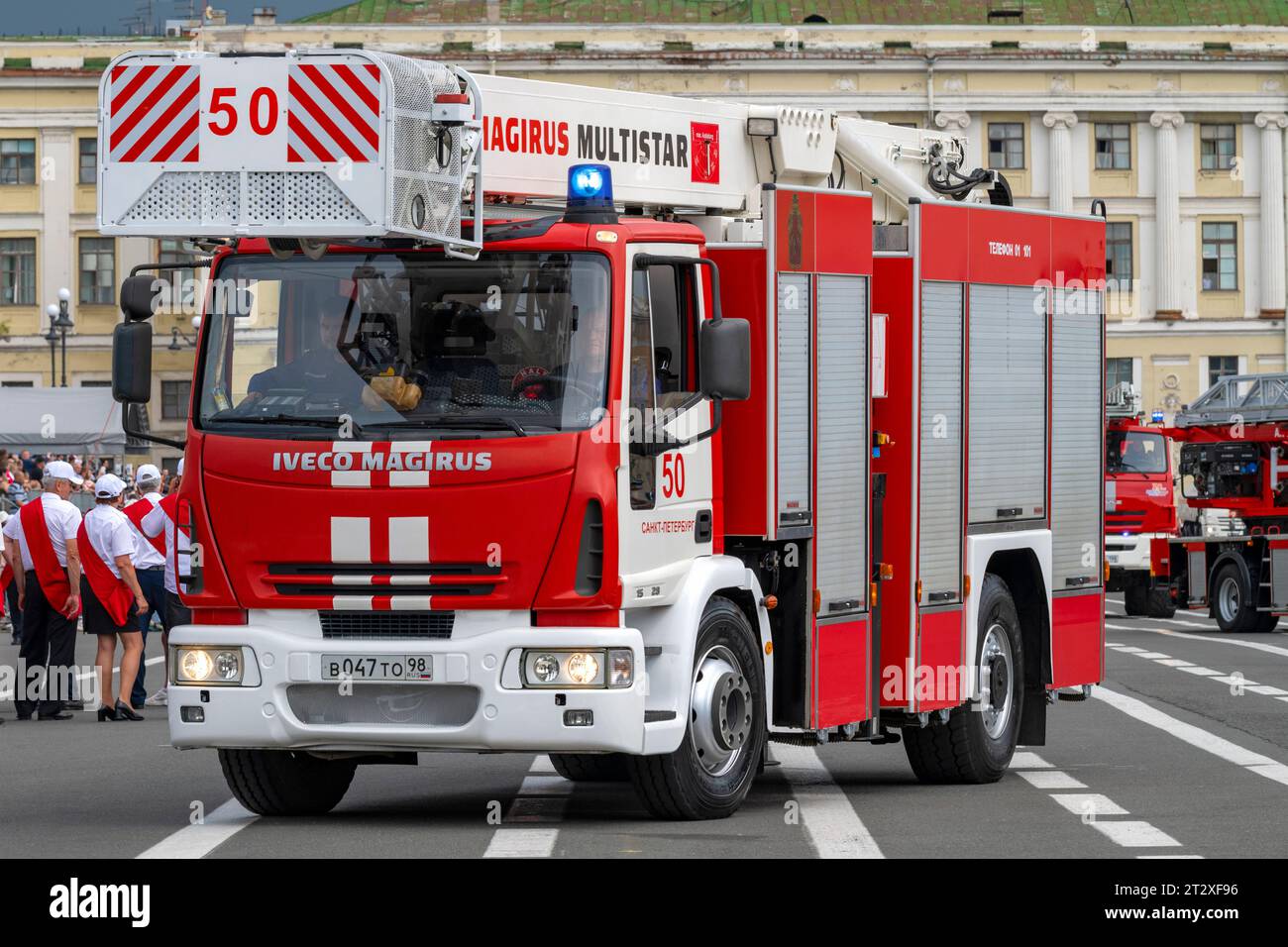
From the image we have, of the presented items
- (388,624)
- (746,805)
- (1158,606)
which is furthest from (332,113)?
(1158,606)

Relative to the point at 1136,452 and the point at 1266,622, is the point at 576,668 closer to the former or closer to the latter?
the point at 1266,622

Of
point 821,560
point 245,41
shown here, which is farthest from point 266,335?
point 245,41

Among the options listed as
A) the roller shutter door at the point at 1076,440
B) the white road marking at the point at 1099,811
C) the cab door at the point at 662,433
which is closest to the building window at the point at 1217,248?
the roller shutter door at the point at 1076,440

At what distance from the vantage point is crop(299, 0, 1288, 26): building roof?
95.8 meters

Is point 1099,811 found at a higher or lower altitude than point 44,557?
lower

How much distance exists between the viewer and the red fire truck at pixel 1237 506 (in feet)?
113

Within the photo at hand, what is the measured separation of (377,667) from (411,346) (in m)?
1.40

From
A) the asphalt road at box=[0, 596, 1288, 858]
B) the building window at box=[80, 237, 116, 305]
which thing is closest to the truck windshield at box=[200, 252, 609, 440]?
the asphalt road at box=[0, 596, 1288, 858]

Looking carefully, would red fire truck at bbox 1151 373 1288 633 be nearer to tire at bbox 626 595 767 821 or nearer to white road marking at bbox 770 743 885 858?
white road marking at bbox 770 743 885 858

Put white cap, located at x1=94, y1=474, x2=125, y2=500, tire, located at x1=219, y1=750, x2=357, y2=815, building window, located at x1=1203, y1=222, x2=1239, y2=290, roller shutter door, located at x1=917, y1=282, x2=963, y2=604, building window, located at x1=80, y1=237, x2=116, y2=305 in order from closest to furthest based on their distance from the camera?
tire, located at x1=219, y1=750, x2=357, y2=815, roller shutter door, located at x1=917, y1=282, x2=963, y2=604, white cap, located at x1=94, y1=474, x2=125, y2=500, building window, located at x1=1203, y1=222, x2=1239, y2=290, building window, located at x1=80, y1=237, x2=116, y2=305

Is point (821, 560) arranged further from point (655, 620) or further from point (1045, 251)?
point (1045, 251)

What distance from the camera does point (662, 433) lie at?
11742 mm

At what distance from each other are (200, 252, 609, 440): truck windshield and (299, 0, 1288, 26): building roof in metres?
84.9

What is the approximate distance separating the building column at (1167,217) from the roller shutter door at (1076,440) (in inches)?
3232
